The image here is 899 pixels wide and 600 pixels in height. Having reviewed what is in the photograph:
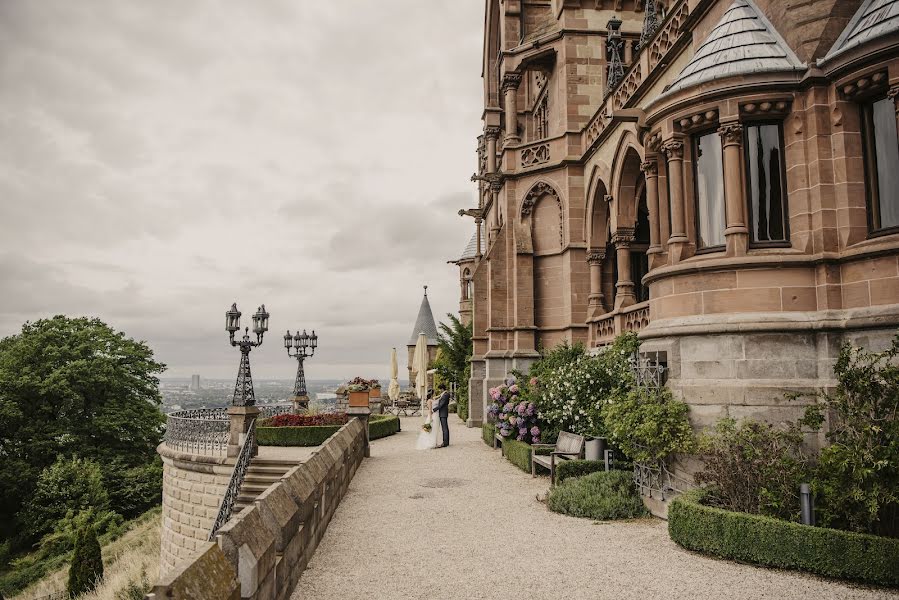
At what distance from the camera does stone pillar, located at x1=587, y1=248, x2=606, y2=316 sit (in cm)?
1766

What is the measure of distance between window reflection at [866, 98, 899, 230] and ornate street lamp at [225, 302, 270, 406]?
1470 cm

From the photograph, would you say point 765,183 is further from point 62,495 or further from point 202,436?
point 62,495

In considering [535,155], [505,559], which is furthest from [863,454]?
[535,155]

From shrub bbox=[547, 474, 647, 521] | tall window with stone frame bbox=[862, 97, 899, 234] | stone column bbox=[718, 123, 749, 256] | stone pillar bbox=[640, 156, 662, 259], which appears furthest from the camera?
stone pillar bbox=[640, 156, 662, 259]

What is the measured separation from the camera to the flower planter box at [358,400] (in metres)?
17.6

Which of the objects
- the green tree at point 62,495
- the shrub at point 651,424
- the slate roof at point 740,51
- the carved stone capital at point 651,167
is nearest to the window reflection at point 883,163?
Result: the slate roof at point 740,51

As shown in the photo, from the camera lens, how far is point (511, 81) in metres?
22.3

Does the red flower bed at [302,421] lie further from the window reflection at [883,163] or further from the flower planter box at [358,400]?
the window reflection at [883,163]

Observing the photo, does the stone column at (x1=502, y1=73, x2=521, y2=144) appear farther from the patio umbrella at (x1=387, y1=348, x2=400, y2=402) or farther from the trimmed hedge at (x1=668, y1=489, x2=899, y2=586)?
the patio umbrella at (x1=387, y1=348, x2=400, y2=402)

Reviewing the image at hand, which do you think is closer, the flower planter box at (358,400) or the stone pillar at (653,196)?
the stone pillar at (653,196)

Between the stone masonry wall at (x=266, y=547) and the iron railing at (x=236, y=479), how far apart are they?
456 cm

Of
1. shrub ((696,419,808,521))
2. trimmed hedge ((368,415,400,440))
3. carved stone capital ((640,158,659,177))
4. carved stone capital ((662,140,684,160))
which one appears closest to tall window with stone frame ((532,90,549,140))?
trimmed hedge ((368,415,400,440))

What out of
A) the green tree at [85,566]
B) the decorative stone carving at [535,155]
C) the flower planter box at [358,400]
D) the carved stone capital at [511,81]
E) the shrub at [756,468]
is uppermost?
the carved stone capital at [511,81]

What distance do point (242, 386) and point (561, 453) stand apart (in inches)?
368
